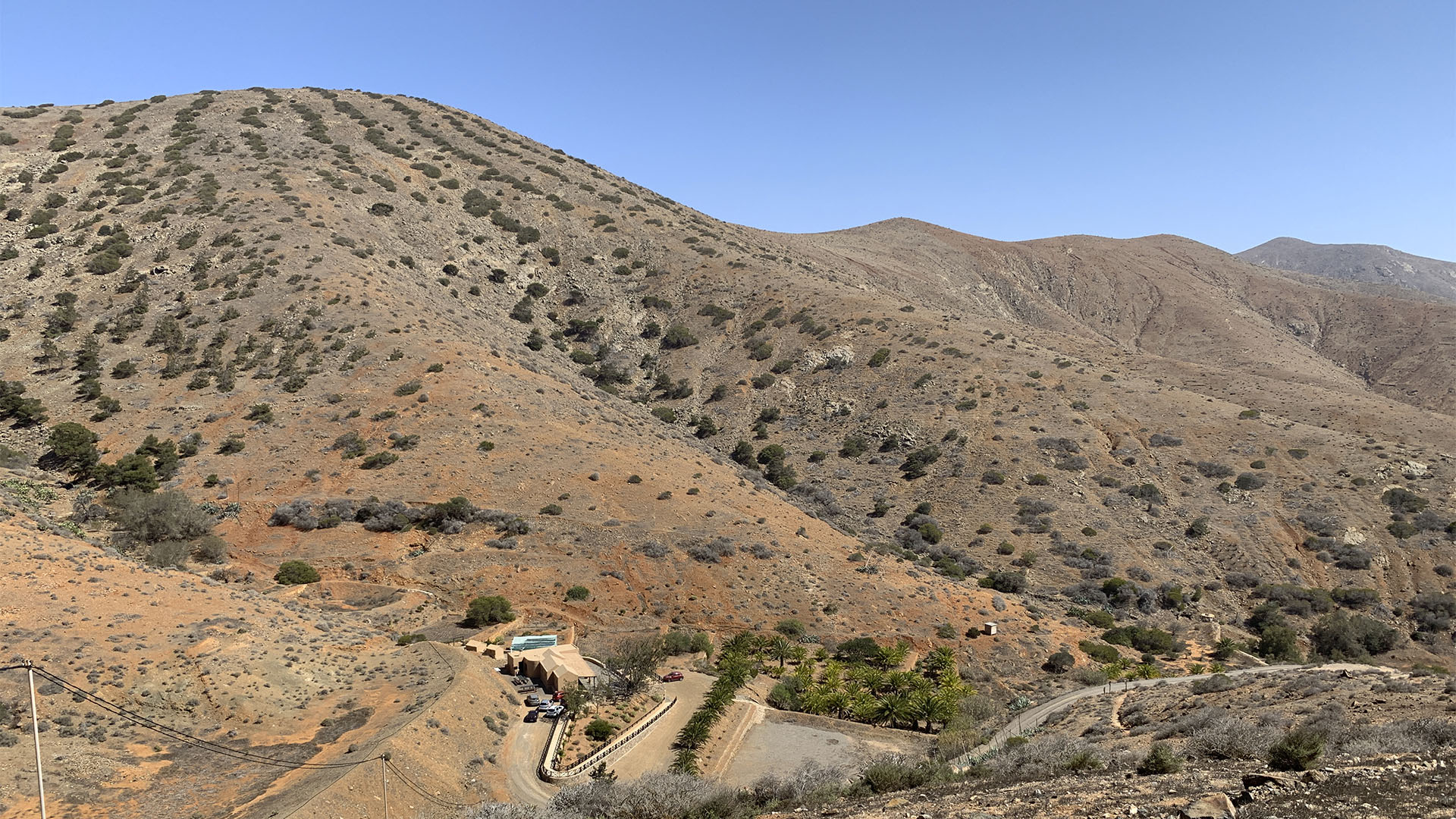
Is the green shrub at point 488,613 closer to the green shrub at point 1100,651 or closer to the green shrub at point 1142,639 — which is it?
the green shrub at point 1100,651

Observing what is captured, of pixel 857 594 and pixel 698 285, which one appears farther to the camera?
pixel 698 285

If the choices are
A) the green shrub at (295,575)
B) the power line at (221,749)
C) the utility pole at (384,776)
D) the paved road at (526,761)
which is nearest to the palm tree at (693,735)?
the paved road at (526,761)

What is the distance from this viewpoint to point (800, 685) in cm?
3197

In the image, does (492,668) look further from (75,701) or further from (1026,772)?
(1026,772)

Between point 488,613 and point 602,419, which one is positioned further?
point 602,419

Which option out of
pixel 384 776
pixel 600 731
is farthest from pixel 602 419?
pixel 384 776

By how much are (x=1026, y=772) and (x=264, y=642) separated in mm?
24487

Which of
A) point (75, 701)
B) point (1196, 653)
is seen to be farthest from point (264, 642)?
point (1196, 653)

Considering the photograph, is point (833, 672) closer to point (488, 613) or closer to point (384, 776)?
point (488, 613)

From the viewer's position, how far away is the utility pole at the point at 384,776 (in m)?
19.6

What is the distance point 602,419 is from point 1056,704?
3431 cm

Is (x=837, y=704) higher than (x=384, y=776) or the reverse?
the reverse

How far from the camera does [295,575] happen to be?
35938mm

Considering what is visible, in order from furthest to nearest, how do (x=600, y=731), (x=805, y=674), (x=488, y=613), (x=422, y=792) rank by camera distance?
(x=488, y=613) < (x=805, y=674) < (x=600, y=731) < (x=422, y=792)
